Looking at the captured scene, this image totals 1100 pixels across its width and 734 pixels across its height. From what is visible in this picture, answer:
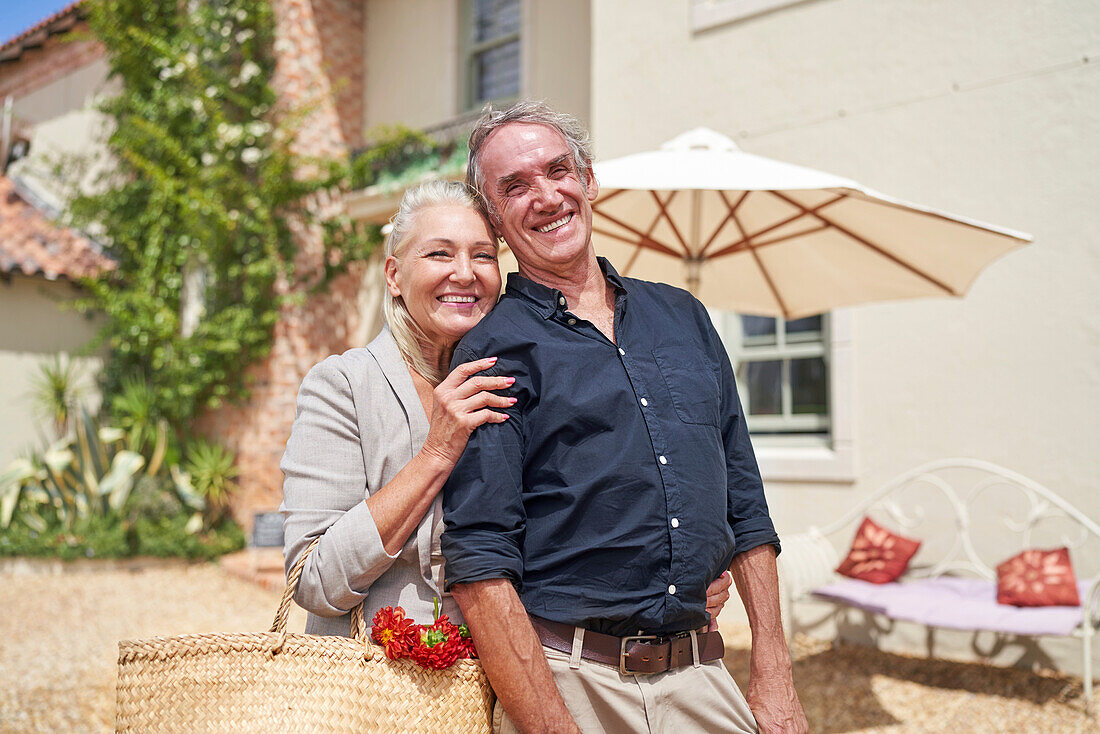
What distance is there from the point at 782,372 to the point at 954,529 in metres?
1.61

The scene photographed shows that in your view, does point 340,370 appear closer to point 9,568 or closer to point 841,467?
point 841,467

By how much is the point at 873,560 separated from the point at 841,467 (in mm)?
742

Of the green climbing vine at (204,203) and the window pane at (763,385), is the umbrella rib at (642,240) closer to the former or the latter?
the window pane at (763,385)

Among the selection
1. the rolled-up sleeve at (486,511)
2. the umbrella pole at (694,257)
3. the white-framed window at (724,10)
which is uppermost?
the white-framed window at (724,10)

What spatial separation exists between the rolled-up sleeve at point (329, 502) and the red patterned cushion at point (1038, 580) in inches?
157

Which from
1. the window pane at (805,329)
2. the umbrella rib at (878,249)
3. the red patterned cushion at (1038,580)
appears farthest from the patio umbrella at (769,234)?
the red patterned cushion at (1038,580)

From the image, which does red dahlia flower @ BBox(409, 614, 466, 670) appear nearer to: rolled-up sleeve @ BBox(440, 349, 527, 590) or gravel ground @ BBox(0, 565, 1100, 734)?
rolled-up sleeve @ BBox(440, 349, 527, 590)

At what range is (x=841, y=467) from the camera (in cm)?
565

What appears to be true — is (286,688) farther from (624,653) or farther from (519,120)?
(519,120)

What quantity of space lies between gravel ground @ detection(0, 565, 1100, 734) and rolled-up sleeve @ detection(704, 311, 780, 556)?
110 inches

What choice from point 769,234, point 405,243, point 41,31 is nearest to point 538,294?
point 405,243

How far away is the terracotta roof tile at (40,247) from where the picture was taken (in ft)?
30.4

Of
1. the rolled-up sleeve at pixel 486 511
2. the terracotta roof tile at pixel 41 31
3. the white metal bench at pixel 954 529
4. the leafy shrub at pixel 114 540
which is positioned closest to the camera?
the rolled-up sleeve at pixel 486 511

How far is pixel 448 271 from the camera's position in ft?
5.73
